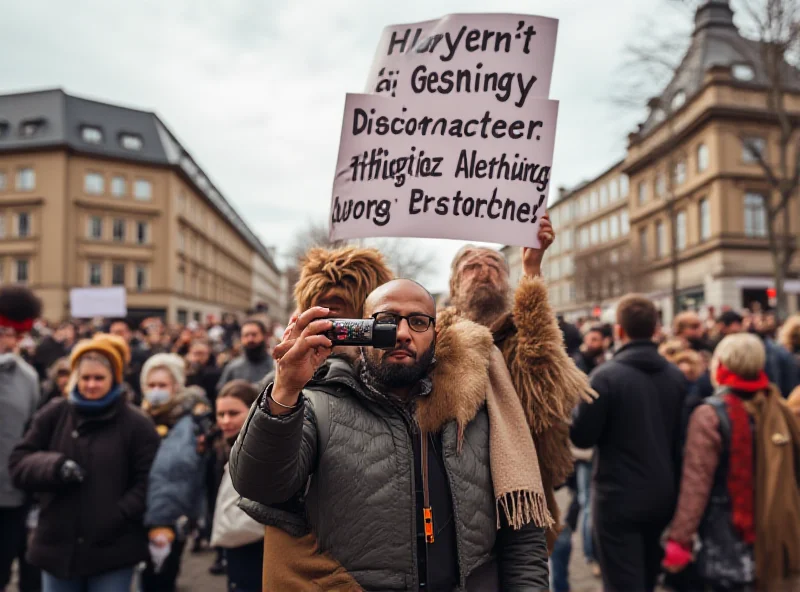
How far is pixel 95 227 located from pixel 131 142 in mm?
7218

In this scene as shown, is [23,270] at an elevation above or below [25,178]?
below

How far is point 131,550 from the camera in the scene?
10.8 feet

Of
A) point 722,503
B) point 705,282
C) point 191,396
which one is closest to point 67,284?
point 705,282

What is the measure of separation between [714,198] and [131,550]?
3375 cm

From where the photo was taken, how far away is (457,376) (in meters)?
Answer: 2.10

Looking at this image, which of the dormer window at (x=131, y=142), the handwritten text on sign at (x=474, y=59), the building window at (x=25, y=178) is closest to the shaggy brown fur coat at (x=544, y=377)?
the handwritten text on sign at (x=474, y=59)

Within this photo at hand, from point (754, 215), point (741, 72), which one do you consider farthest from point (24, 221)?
point (741, 72)

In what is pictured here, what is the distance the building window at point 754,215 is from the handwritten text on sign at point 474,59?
110 feet

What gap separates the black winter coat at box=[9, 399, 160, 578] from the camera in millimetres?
3158

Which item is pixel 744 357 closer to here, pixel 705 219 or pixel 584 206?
pixel 705 219

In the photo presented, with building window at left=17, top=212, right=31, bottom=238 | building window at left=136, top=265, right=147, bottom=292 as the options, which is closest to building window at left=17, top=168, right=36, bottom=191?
building window at left=17, top=212, right=31, bottom=238

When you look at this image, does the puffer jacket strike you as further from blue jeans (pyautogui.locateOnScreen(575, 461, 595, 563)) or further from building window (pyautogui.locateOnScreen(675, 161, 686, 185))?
building window (pyautogui.locateOnScreen(675, 161, 686, 185))

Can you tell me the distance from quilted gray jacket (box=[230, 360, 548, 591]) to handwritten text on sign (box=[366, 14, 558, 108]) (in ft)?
4.50

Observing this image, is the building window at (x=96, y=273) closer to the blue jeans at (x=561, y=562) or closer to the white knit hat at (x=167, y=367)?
the white knit hat at (x=167, y=367)
